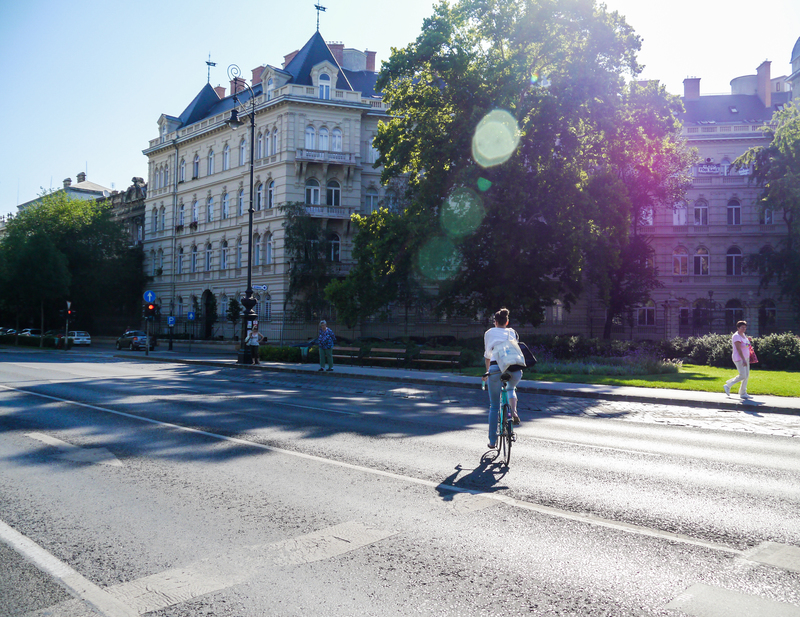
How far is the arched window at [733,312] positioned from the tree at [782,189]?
306 centimetres

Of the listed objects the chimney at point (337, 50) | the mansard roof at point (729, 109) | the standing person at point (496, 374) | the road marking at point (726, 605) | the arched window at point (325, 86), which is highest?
the chimney at point (337, 50)

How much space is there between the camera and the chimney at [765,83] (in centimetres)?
5353

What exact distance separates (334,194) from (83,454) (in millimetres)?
38651

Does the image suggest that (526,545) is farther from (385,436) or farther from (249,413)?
(249,413)

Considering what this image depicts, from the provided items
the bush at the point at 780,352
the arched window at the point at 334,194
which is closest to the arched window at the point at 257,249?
the arched window at the point at 334,194

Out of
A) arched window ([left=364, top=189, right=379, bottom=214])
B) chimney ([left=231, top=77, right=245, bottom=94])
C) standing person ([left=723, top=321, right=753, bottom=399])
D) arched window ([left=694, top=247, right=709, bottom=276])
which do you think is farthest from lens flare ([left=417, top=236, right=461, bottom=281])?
arched window ([left=694, top=247, right=709, bottom=276])

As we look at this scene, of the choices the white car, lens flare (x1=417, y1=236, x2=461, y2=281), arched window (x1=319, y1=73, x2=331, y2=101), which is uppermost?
arched window (x1=319, y1=73, x2=331, y2=101)

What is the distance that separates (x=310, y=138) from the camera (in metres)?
44.8

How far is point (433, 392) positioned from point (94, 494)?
487 inches

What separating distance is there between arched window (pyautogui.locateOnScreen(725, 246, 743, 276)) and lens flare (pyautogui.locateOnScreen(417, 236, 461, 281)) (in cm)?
2817

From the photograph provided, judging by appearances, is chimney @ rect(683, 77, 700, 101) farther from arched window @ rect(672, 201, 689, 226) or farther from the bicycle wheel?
the bicycle wheel

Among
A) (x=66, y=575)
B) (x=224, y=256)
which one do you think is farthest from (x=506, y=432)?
(x=224, y=256)

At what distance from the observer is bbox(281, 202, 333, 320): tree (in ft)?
137

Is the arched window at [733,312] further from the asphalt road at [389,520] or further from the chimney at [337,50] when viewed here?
the asphalt road at [389,520]
